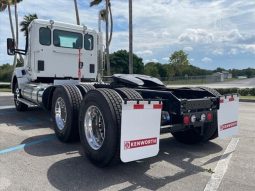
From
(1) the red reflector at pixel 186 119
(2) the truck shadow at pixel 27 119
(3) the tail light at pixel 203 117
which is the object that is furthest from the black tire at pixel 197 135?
(2) the truck shadow at pixel 27 119

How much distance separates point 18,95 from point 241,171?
771cm

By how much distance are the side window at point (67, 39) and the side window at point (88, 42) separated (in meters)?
0.17

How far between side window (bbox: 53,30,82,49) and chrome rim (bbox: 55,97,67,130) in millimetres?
3070

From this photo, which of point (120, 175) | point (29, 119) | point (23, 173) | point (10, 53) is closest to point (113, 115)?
point (120, 175)

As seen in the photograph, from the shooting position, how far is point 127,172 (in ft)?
15.4

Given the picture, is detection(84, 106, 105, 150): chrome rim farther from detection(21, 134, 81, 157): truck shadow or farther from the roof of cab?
the roof of cab

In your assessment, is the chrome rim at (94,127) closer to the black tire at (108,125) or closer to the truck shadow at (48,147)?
the black tire at (108,125)

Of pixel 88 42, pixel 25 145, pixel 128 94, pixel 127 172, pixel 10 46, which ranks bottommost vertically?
pixel 127 172

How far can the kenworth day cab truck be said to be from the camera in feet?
14.5

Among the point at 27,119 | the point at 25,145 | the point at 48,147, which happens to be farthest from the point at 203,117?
the point at 27,119

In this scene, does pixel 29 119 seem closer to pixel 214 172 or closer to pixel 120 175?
pixel 120 175

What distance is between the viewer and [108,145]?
4531 millimetres

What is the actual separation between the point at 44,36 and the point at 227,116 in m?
5.62

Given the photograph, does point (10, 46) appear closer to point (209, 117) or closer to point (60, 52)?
point (60, 52)
